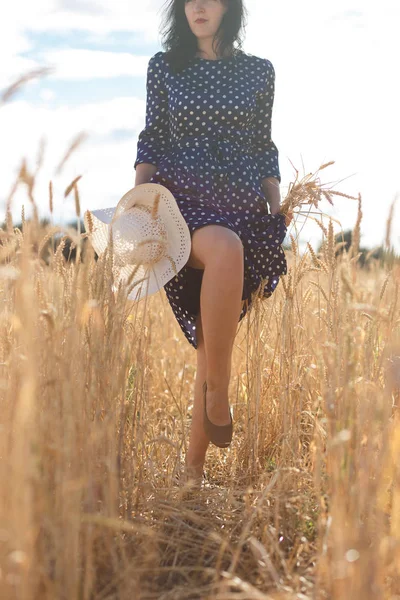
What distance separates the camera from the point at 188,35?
8.69ft

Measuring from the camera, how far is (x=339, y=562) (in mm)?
1122

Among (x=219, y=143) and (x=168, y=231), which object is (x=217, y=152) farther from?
(x=168, y=231)

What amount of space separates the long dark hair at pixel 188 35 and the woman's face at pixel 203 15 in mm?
43

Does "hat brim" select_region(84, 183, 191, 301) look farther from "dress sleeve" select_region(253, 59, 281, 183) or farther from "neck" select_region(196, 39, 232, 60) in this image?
"neck" select_region(196, 39, 232, 60)

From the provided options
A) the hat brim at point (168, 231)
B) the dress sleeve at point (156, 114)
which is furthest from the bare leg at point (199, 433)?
the dress sleeve at point (156, 114)

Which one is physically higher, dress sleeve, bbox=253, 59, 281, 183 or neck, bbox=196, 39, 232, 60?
neck, bbox=196, 39, 232, 60

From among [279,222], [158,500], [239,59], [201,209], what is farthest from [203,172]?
[158,500]

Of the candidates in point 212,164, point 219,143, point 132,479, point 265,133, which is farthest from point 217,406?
point 265,133

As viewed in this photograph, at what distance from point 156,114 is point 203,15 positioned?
15.5 inches

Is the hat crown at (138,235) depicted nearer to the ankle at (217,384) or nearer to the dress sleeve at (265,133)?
the ankle at (217,384)

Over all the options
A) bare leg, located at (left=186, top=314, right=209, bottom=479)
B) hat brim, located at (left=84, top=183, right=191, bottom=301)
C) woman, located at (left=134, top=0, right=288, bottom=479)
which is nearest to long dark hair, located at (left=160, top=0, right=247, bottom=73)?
woman, located at (left=134, top=0, right=288, bottom=479)

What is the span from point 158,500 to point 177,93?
143cm

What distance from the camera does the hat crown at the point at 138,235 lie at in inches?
86.4

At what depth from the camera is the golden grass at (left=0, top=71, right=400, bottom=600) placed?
119cm
